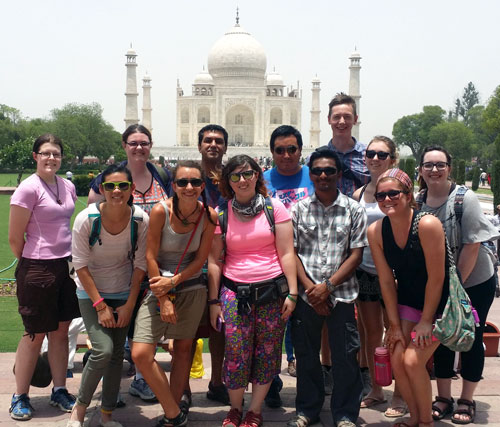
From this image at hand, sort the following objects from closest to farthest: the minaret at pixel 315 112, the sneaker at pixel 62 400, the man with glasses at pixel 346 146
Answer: the sneaker at pixel 62 400 < the man with glasses at pixel 346 146 < the minaret at pixel 315 112

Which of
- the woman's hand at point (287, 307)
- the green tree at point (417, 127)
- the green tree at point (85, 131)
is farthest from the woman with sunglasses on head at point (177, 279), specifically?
the green tree at point (417, 127)

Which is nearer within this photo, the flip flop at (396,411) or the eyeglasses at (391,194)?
the eyeglasses at (391,194)

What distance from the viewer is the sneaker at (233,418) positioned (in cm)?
327

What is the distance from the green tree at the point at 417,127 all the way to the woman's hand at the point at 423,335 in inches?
→ 2063

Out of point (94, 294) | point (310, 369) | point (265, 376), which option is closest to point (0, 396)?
point (94, 294)

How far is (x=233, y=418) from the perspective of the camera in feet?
10.8

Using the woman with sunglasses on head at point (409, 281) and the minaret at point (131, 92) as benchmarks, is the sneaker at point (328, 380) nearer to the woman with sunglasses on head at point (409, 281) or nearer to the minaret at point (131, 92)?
the woman with sunglasses on head at point (409, 281)

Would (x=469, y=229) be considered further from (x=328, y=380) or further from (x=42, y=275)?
(x=42, y=275)

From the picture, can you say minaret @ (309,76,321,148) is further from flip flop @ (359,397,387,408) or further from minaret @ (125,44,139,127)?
flip flop @ (359,397,387,408)

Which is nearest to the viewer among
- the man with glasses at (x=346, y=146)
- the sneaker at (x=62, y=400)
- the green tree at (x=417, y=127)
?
the sneaker at (x=62, y=400)

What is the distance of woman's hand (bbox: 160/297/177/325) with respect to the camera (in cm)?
324

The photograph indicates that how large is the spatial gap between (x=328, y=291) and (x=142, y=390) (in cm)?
136

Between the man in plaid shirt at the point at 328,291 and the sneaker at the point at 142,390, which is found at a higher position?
the man in plaid shirt at the point at 328,291

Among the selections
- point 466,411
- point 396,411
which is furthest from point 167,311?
point 466,411
